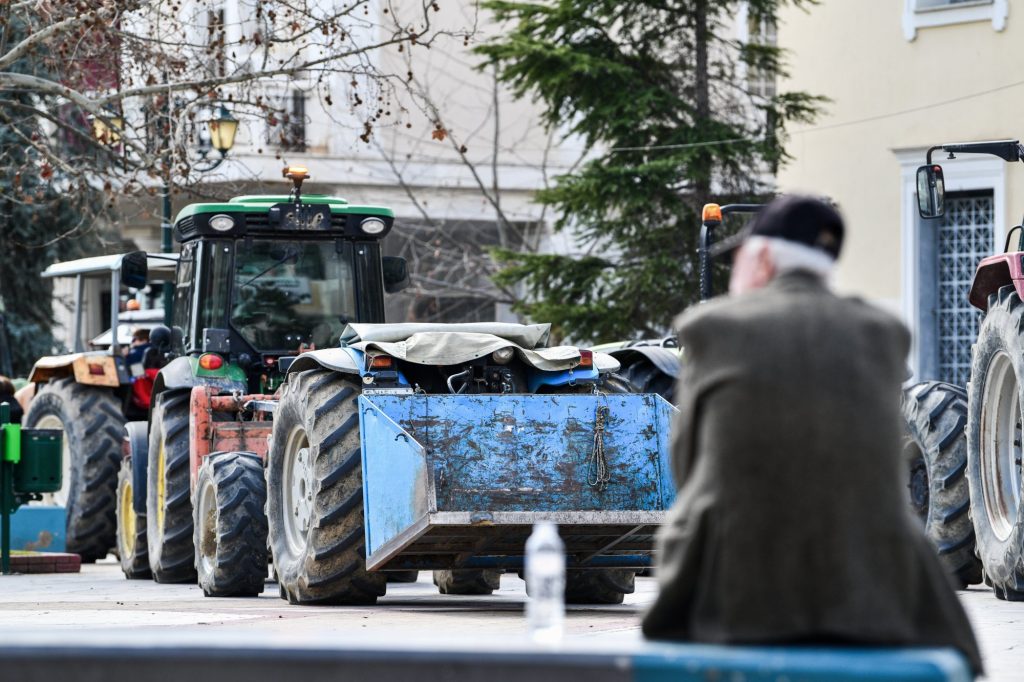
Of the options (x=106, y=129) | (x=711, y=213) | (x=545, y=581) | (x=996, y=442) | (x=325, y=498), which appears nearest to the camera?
(x=545, y=581)

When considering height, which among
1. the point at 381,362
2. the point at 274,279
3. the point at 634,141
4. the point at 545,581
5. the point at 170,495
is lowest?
the point at 170,495

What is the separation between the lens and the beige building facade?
25594mm

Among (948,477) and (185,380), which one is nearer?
(948,477)

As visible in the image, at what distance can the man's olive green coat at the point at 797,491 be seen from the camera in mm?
4488

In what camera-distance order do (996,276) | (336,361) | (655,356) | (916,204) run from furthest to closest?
1. (916,204)
2. (655,356)
3. (996,276)
4. (336,361)

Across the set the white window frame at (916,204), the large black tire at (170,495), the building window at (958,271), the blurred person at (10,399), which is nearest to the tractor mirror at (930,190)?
the large black tire at (170,495)

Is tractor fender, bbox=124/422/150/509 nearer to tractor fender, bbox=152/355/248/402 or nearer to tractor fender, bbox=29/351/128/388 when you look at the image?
tractor fender, bbox=152/355/248/402

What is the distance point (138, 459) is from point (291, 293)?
7.62 feet

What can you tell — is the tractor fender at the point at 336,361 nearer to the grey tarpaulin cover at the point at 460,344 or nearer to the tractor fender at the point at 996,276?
the grey tarpaulin cover at the point at 460,344

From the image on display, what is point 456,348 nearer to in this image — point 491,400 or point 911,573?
point 491,400

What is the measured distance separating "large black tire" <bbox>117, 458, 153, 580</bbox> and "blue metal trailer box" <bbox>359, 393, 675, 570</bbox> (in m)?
5.21

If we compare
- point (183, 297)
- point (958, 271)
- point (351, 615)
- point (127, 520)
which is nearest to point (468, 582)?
point (351, 615)

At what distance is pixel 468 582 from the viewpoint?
13.8m

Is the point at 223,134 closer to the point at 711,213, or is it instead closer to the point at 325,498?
the point at 711,213
